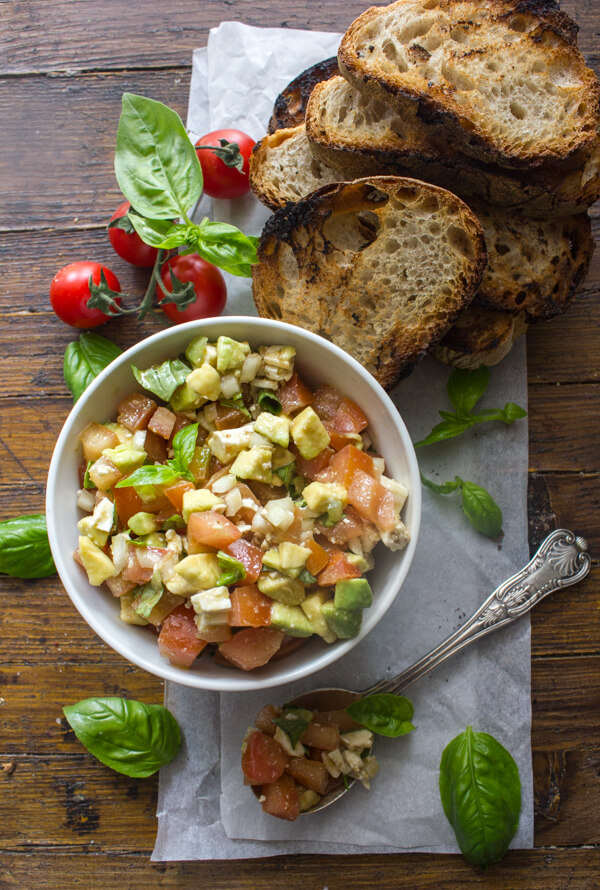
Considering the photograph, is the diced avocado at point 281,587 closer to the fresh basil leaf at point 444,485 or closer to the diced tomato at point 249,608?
the diced tomato at point 249,608

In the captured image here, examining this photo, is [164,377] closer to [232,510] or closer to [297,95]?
[232,510]

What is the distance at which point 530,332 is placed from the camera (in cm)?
236

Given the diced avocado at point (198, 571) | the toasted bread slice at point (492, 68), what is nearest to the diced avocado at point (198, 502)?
the diced avocado at point (198, 571)

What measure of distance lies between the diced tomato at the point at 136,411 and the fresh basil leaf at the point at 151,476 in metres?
0.18

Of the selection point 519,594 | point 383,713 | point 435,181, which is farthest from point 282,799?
point 435,181

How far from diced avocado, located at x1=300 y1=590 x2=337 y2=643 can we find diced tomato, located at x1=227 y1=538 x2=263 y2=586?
0.50ft

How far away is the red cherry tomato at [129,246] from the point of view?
226cm

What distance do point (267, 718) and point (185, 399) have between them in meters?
1.11

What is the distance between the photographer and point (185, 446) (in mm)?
1739

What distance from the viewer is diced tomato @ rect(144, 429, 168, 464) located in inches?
71.0

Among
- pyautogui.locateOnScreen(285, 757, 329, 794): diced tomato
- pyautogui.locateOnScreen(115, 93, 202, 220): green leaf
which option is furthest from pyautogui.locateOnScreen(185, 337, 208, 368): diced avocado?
pyautogui.locateOnScreen(285, 757, 329, 794): diced tomato

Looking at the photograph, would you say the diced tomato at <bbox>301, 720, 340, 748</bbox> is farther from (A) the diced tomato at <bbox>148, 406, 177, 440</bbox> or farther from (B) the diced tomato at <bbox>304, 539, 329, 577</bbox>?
(A) the diced tomato at <bbox>148, 406, 177, 440</bbox>

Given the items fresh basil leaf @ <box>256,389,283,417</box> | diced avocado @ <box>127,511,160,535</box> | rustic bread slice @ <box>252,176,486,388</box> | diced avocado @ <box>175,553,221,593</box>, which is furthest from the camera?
rustic bread slice @ <box>252,176,486,388</box>

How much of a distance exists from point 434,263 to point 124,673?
171cm
